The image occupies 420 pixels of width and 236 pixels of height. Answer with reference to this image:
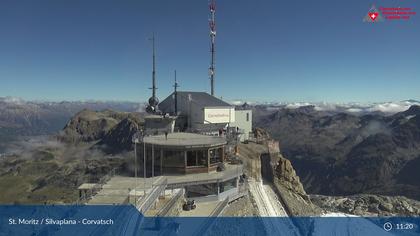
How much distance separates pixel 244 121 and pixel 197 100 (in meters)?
11.0

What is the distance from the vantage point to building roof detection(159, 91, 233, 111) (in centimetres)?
5925

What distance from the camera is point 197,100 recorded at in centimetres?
5966

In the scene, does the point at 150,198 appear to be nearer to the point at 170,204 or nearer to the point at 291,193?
the point at 170,204

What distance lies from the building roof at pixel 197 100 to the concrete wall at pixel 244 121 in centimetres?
423

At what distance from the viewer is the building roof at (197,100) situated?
59.2 m

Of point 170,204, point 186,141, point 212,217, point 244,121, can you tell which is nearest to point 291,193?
point 244,121

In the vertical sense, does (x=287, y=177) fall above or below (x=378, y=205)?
above

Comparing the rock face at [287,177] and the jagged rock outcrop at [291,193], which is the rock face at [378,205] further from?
the jagged rock outcrop at [291,193]

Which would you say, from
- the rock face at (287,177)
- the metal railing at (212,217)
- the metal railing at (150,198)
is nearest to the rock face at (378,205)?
the rock face at (287,177)

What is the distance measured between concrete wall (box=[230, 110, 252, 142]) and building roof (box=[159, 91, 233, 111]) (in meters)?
4.23

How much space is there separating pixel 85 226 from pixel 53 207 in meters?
6.96

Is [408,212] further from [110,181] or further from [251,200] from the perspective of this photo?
[110,181]

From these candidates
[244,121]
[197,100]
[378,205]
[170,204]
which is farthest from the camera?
[378,205]

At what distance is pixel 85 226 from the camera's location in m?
20.9
